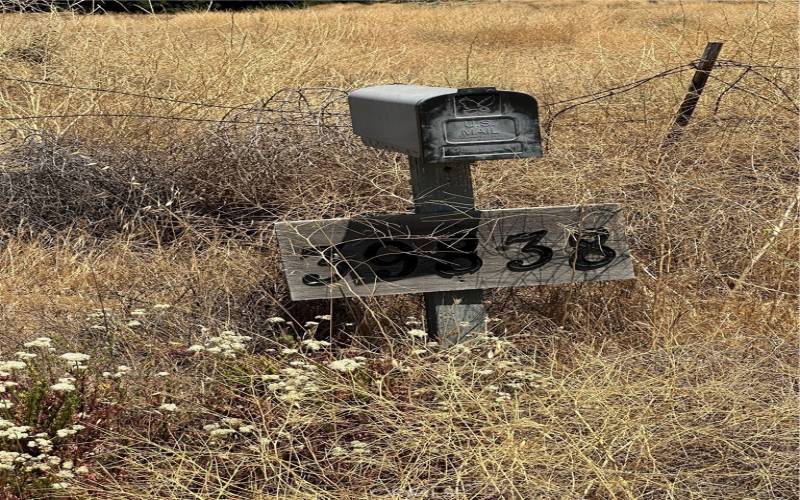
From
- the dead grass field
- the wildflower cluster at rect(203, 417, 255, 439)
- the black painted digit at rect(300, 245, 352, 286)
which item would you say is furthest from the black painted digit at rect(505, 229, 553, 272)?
the wildflower cluster at rect(203, 417, 255, 439)

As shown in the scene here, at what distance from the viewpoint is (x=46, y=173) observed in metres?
5.23

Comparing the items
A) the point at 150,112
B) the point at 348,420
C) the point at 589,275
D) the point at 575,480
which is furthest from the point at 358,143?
the point at 575,480

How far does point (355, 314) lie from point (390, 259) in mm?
299

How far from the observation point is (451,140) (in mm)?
3398

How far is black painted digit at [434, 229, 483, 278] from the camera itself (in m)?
3.60

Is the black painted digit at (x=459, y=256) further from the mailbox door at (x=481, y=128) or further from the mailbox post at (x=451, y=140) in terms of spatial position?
the mailbox door at (x=481, y=128)

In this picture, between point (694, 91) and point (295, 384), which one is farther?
point (694, 91)

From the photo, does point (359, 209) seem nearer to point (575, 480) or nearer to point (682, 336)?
point (682, 336)

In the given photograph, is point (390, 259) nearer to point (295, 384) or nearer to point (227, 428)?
point (295, 384)

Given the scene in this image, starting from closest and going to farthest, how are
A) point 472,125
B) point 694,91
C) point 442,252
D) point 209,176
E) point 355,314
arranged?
point 472,125 < point 442,252 < point 355,314 < point 209,176 < point 694,91

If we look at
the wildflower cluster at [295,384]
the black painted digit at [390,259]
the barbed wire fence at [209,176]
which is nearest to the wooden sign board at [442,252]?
the black painted digit at [390,259]

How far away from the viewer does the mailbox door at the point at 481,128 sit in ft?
11.0

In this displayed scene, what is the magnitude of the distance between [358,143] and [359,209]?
0.59 metres

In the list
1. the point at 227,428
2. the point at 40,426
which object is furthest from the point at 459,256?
the point at 40,426
